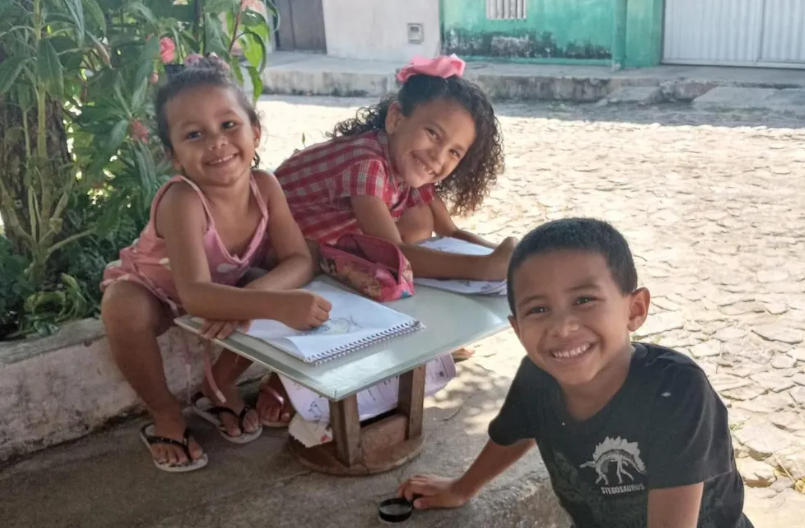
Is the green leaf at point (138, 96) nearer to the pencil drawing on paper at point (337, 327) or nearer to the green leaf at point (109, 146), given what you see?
the green leaf at point (109, 146)

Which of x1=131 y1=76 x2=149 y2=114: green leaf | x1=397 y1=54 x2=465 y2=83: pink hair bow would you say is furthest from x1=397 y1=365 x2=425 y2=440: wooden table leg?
x1=131 y1=76 x2=149 y2=114: green leaf

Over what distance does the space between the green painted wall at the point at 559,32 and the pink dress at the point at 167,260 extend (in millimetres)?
8886

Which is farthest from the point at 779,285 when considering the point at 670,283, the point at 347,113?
the point at 347,113

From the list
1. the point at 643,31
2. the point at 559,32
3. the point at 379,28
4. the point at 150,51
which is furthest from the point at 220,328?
the point at 379,28

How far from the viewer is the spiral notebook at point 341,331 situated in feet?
6.10

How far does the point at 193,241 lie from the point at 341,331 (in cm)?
49

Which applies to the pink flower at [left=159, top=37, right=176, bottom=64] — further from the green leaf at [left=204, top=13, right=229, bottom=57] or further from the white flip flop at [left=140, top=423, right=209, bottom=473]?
the white flip flop at [left=140, top=423, right=209, bottom=473]

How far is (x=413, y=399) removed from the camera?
91.0 inches

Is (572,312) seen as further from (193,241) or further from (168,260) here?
(168,260)

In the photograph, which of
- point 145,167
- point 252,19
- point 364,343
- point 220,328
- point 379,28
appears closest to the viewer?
point 364,343

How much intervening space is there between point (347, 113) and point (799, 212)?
5673 millimetres

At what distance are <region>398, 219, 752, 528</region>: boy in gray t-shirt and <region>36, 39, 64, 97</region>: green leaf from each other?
4.76 ft

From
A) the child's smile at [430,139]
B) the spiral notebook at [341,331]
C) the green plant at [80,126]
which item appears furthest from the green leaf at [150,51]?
the spiral notebook at [341,331]

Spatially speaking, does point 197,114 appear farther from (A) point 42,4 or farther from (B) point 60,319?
(B) point 60,319
